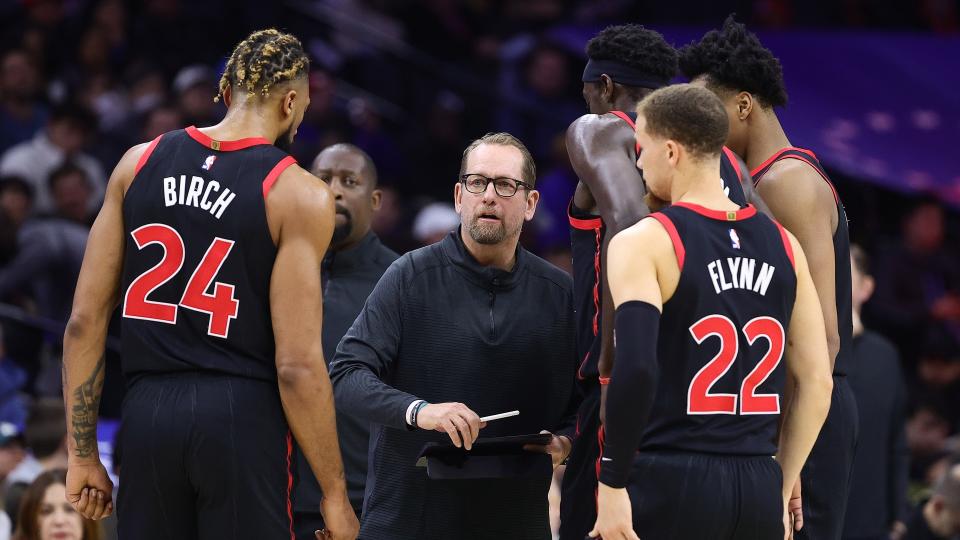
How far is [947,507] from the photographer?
763 centimetres

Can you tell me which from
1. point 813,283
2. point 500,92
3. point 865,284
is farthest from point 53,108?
point 813,283

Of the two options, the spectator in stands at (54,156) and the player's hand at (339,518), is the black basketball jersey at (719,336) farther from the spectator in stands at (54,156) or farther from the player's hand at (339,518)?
the spectator in stands at (54,156)

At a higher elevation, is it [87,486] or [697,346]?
[697,346]

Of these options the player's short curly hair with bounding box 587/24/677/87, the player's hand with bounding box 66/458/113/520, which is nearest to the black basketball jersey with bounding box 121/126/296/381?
the player's hand with bounding box 66/458/113/520

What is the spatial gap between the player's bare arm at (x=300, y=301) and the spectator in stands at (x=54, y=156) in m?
6.74

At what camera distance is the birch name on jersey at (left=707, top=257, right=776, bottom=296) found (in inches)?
163

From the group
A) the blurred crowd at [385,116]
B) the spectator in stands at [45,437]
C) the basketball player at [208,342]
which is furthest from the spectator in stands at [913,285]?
the basketball player at [208,342]

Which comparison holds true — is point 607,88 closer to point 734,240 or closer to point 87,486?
point 734,240

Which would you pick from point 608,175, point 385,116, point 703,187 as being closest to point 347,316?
point 608,175

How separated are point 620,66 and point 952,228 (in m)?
7.93

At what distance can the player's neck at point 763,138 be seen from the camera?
5078 mm

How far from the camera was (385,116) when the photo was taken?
14.1 m

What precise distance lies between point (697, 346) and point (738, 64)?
1314 mm

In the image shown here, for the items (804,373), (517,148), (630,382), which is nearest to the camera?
(630,382)
